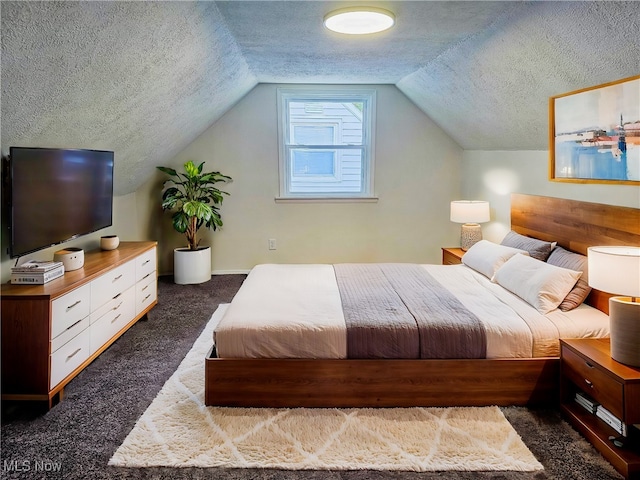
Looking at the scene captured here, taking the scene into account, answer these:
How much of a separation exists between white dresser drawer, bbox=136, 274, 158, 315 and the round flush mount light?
8.27 feet

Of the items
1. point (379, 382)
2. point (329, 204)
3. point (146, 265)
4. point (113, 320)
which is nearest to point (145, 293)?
point (146, 265)

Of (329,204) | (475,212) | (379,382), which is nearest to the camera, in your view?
(379,382)

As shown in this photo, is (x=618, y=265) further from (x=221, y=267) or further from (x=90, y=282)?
(x=221, y=267)

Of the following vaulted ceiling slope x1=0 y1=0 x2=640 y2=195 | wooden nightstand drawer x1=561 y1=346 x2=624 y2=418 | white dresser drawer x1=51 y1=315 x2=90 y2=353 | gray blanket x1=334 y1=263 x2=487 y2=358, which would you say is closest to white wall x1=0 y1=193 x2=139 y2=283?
vaulted ceiling slope x1=0 y1=0 x2=640 y2=195

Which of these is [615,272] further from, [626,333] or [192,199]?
[192,199]

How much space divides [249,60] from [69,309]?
2.67 metres

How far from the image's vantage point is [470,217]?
448 centimetres

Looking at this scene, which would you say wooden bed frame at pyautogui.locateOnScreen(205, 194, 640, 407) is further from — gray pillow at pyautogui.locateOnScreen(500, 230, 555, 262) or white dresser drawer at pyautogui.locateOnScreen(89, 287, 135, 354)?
white dresser drawer at pyautogui.locateOnScreen(89, 287, 135, 354)

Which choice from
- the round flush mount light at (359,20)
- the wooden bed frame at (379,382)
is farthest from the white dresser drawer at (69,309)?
the round flush mount light at (359,20)

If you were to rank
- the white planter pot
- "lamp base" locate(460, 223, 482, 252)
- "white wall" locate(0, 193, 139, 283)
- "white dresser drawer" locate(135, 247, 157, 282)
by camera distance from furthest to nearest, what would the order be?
the white planter pot → "lamp base" locate(460, 223, 482, 252) → "white dresser drawer" locate(135, 247, 157, 282) → "white wall" locate(0, 193, 139, 283)

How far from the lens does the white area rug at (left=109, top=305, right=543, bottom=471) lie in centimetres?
204

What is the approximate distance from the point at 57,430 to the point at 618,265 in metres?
2.78

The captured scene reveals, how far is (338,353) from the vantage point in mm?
2475

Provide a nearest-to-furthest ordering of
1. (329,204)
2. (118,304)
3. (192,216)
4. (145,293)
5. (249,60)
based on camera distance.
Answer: (118,304) < (145,293) < (249,60) < (192,216) < (329,204)
